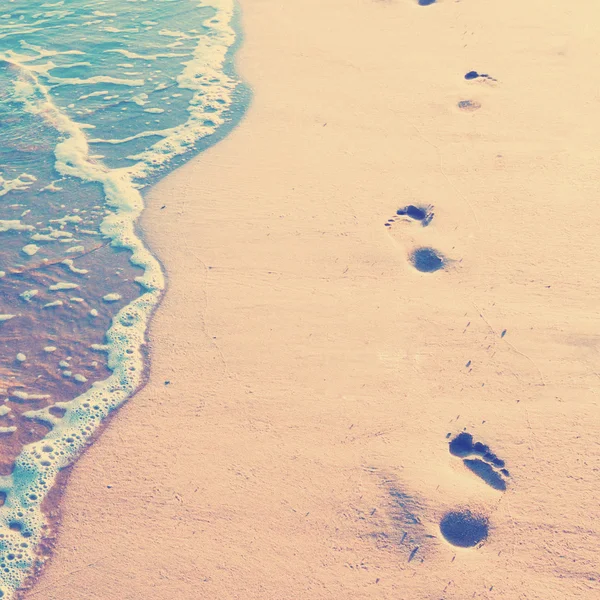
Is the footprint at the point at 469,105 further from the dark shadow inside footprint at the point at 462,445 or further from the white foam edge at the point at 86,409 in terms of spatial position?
the dark shadow inside footprint at the point at 462,445

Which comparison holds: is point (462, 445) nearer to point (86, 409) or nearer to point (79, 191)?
point (86, 409)

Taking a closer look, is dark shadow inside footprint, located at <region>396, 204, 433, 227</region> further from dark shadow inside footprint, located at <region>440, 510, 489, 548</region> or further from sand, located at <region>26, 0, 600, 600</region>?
dark shadow inside footprint, located at <region>440, 510, 489, 548</region>

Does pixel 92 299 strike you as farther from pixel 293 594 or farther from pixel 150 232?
pixel 293 594

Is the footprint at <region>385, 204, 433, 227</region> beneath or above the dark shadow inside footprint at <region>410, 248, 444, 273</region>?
above

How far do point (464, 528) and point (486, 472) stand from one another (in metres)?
0.39

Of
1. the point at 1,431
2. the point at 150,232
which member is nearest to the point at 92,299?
the point at 150,232

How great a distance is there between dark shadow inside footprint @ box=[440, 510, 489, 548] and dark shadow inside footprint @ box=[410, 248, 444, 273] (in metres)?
Answer: 2.02

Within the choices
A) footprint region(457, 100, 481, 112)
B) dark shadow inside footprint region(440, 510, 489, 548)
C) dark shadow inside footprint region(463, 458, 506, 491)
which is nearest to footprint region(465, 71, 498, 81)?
footprint region(457, 100, 481, 112)

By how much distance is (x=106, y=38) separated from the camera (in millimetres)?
8602

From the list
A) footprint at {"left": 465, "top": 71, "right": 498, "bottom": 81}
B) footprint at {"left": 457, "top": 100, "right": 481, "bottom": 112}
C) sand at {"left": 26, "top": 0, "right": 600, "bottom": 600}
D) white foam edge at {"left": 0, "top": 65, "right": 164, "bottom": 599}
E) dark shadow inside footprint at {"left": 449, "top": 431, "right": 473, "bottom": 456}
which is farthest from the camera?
footprint at {"left": 465, "top": 71, "right": 498, "bottom": 81}

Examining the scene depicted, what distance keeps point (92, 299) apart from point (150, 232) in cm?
86

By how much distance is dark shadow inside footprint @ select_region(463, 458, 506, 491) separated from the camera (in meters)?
3.88

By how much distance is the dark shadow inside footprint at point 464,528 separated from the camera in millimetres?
3684

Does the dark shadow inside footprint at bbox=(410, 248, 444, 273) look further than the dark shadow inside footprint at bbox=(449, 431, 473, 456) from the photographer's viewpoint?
Yes
